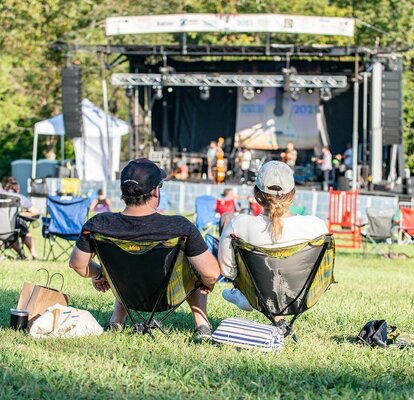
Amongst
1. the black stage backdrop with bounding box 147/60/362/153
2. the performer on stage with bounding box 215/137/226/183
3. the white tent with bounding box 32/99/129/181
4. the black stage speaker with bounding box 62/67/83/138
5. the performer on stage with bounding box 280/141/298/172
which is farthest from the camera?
the white tent with bounding box 32/99/129/181

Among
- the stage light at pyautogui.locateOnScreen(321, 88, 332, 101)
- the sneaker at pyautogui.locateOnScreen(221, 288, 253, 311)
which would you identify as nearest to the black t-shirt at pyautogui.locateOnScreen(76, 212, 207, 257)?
the sneaker at pyautogui.locateOnScreen(221, 288, 253, 311)

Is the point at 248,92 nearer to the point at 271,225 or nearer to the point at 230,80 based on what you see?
the point at 230,80

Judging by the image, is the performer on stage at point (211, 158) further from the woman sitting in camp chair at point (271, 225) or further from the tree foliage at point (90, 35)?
the woman sitting in camp chair at point (271, 225)

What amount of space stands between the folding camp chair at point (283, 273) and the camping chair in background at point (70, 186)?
19588mm

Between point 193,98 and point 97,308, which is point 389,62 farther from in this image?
point 97,308

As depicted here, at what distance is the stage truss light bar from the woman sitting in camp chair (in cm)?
1833

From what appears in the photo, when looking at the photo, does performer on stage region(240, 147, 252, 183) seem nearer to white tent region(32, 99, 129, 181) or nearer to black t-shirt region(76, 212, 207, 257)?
white tent region(32, 99, 129, 181)

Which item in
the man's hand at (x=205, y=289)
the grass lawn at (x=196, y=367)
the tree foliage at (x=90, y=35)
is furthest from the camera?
the tree foliage at (x=90, y=35)

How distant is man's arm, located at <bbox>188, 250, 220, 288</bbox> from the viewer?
16.8 feet

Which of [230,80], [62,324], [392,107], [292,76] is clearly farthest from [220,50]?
[62,324]

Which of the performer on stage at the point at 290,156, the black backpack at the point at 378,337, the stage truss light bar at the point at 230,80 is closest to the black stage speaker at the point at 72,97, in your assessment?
the stage truss light bar at the point at 230,80

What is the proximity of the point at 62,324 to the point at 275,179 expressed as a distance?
1276 millimetres

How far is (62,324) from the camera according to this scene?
516 centimetres

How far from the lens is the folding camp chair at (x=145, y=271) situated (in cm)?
503
